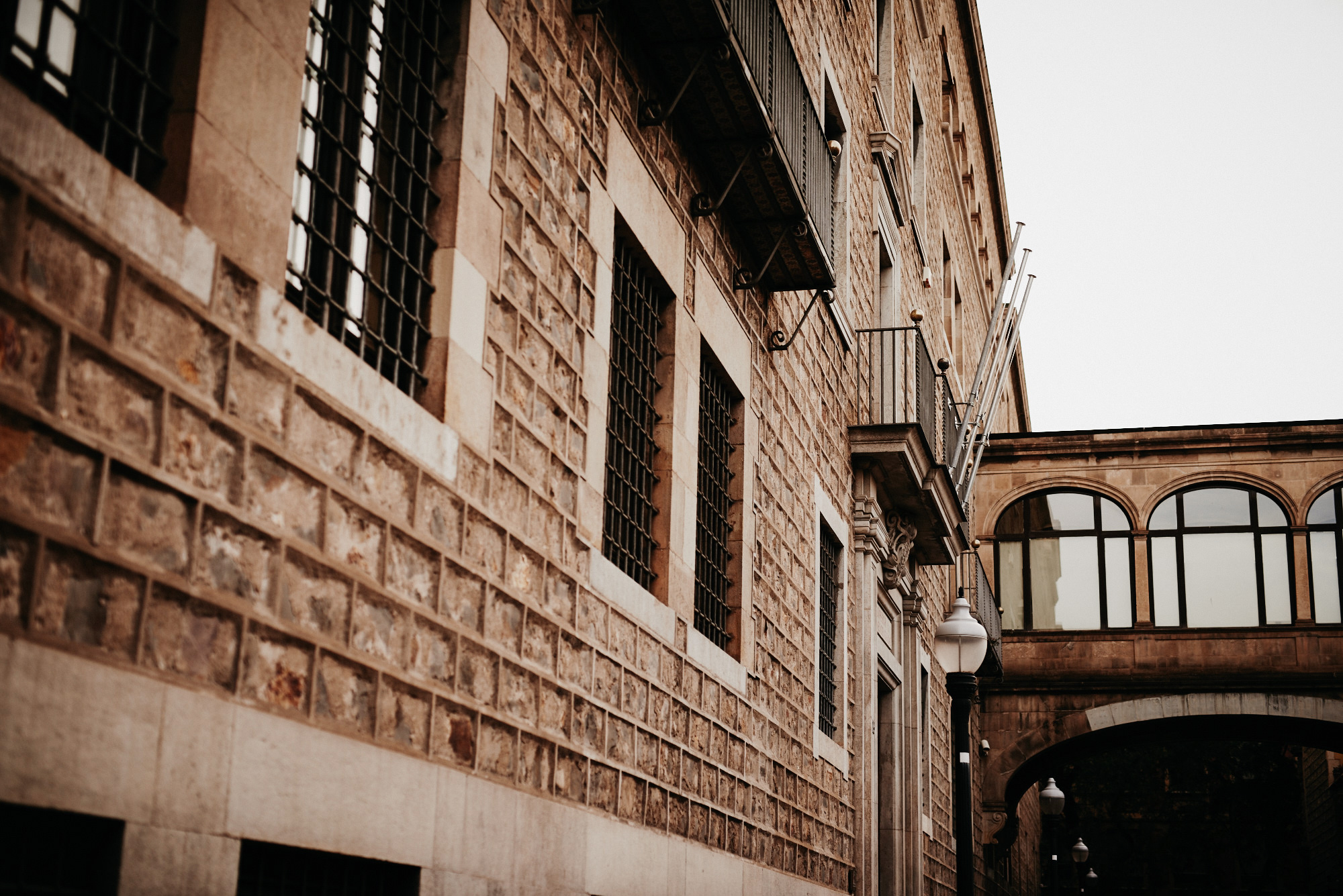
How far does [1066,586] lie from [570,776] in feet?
72.7

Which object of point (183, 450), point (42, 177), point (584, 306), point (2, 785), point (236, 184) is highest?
point (584, 306)

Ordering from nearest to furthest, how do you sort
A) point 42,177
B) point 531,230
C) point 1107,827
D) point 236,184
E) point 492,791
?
point 42,177 < point 236,184 < point 492,791 < point 531,230 < point 1107,827

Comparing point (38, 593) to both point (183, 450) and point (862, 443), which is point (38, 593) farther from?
point (862, 443)

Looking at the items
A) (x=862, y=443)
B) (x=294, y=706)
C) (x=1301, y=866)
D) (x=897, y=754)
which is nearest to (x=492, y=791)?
(x=294, y=706)

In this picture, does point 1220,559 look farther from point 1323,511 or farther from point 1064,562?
point 1064,562

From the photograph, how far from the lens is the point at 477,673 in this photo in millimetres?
5805

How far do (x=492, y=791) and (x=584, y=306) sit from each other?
249cm

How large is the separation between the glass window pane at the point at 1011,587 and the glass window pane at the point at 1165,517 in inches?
95.7

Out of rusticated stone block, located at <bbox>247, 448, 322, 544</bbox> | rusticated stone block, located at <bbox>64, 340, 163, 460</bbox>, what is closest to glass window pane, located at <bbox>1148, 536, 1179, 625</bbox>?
rusticated stone block, located at <bbox>247, 448, 322, 544</bbox>

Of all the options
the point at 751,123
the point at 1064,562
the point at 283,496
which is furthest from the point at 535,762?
the point at 1064,562

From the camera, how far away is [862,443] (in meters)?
14.4

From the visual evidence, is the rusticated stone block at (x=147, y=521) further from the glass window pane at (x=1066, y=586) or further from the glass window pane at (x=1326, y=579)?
the glass window pane at (x=1326, y=579)

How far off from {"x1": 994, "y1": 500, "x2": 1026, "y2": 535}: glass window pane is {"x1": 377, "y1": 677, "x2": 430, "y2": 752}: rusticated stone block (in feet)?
78.3

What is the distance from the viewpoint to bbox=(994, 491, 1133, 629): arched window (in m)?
27.3
